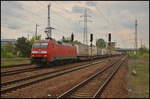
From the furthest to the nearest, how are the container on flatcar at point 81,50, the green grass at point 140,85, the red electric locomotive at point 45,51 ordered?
Answer: 1. the container on flatcar at point 81,50
2. the red electric locomotive at point 45,51
3. the green grass at point 140,85

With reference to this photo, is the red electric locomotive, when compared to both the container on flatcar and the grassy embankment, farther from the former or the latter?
the container on flatcar

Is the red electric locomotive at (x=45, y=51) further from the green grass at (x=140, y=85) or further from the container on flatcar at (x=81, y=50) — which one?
the container on flatcar at (x=81, y=50)

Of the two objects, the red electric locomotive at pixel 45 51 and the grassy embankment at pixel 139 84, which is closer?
the grassy embankment at pixel 139 84

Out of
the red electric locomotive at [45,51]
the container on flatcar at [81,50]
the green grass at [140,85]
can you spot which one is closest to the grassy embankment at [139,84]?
the green grass at [140,85]

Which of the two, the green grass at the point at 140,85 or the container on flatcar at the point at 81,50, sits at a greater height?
the container on flatcar at the point at 81,50

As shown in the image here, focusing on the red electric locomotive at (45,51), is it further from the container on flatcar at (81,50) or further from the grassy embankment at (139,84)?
the container on flatcar at (81,50)

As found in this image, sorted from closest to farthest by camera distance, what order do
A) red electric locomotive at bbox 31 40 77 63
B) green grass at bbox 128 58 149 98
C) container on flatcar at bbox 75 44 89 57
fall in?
1. green grass at bbox 128 58 149 98
2. red electric locomotive at bbox 31 40 77 63
3. container on flatcar at bbox 75 44 89 57

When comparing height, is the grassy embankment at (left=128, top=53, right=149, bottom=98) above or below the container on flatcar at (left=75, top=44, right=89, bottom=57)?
below

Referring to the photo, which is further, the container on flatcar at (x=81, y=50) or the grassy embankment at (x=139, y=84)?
the container on flatcar at (x=81, y=50)

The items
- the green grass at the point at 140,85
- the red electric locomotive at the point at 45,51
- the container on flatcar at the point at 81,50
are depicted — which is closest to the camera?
the green grass at the point at 140,85

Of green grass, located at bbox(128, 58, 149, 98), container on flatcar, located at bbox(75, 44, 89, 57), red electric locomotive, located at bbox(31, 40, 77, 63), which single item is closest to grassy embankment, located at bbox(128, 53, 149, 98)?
green grass, located at bbox(128, 58, 149, 98)

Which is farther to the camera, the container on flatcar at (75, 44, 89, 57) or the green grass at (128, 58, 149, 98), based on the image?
the container on flatcar at (75, 44, 89, 57)

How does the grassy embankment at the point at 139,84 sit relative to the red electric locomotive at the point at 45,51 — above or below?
below

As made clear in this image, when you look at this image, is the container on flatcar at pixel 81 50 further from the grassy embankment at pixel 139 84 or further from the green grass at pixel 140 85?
the green grass at pixel 140 85
